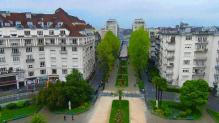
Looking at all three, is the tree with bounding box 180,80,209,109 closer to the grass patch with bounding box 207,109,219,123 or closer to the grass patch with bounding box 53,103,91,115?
the grass patch with bounding box 207,109,219,123

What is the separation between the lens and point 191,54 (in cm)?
7438

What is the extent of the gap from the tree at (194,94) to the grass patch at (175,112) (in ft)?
6.34

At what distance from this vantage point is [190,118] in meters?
54.6

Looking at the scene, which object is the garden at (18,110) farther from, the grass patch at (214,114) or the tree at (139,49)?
the grass patch at (214,114)

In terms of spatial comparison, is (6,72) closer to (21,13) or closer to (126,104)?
(21,13)

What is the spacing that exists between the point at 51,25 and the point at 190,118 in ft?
157

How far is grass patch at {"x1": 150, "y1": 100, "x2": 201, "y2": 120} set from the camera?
55.3m

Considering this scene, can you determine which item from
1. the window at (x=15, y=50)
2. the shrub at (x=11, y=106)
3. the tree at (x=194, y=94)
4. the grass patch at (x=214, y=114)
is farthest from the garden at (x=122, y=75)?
the window at (x=15, y=50)

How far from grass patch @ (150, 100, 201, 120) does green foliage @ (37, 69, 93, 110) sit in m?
17.2

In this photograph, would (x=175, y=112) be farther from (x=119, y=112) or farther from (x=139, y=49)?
(x=139, y=49)

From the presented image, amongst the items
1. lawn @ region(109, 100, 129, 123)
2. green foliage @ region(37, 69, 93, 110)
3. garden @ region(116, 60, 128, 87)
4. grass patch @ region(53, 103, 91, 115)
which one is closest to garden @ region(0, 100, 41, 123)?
green foliage @ region(37, 69, 93, 110)

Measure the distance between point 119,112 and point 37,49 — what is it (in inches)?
1406

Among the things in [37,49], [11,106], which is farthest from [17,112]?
[37,49]

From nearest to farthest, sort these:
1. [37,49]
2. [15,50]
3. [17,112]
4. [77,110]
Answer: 1. [17,112]
2. [77,110]
3. [15,50]
4. [37,49]
